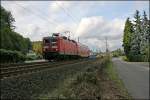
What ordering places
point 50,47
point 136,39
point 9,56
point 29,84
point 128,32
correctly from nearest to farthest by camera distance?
1. point 29,84
2. point 9,56
3. point 50,47
4. point 136,39
5. point 128,32

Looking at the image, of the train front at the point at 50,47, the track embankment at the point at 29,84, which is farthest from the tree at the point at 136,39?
the track embankment at the point at 29,84

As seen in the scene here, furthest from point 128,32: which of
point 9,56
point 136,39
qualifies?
point 9,56

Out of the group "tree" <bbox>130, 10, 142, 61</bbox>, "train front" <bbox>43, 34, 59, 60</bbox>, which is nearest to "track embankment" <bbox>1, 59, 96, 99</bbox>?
"train front" <bbox>43, 34, 59, 60</bbox>

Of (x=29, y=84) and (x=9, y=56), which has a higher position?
(x=9, y=56)

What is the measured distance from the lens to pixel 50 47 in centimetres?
4888

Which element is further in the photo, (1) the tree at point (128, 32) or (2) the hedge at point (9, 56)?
(1) the tree at point (128, 32)

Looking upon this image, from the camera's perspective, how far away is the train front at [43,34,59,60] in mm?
48031

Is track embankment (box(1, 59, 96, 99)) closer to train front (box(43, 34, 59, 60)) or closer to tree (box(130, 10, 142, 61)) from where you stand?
train front (box(43, 34, 59, 60))

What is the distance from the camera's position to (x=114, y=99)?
14430mm

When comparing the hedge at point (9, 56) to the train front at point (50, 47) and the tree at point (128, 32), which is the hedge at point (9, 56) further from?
the tree at point (128, 32)

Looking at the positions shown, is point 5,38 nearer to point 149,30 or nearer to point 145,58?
point 145,58

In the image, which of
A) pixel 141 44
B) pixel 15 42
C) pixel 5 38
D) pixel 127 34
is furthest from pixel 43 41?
pixel 127 34

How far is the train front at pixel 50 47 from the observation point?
4803 cm

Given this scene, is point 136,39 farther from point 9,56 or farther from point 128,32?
point 9,56
